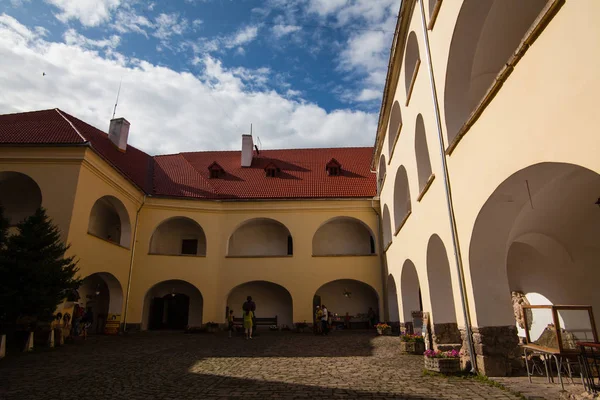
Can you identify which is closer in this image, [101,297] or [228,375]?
[228,375]

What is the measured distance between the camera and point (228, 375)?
790cm

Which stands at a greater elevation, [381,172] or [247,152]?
[247,152]

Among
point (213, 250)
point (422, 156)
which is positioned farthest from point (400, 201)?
point (213, 250)

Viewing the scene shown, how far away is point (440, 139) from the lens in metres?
8.00

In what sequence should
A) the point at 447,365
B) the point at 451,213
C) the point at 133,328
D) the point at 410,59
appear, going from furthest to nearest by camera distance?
the point at 133,328 → the point at 410,59 → the point at 451,213 → the point at 447,365

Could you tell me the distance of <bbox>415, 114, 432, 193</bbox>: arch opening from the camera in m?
10.3

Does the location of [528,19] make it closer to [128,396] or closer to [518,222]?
[518,222]

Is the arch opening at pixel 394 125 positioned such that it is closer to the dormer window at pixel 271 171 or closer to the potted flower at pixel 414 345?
the potted flower at pixel 414 345

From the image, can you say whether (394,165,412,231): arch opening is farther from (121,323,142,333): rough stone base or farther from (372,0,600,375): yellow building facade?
(121,323,142,333): rough stone base

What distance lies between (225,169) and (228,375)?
17.5 m

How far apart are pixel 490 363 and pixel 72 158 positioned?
50.2ft

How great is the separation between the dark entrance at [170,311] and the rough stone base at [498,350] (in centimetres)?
1743

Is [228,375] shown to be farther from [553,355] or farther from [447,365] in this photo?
[553,355]

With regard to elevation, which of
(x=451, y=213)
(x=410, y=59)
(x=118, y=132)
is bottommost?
(x=451, y=213)
